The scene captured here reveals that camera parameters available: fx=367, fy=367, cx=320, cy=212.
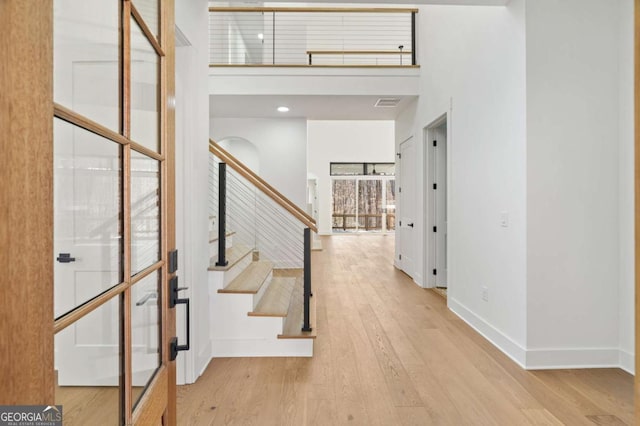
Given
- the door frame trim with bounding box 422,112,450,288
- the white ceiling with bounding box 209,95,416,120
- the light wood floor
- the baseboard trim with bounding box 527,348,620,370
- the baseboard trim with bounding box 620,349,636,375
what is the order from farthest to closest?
the white ceiling with bounding box 209,95,416,120
the door frame trim with bounding box 422,112,450,288
the baseboard trim with bounding box 527,348,620,370
the baseboard trim with bounding box 620,349,636,375
the light wood floor

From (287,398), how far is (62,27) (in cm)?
220

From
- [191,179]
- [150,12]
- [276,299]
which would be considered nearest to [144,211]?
[150,12]

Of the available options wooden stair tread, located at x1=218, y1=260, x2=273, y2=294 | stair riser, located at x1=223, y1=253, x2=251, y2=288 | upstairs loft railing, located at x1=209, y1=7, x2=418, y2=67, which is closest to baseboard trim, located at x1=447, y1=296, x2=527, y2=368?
wooden stair tread, located at x1=218, y1=260, x2=273, y2=294

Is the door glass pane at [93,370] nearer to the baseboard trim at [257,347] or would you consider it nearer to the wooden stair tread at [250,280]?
the wooden stair tread at [250,280]

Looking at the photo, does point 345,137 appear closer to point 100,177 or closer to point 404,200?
point 404,200

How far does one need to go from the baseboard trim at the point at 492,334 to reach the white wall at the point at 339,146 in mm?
9409

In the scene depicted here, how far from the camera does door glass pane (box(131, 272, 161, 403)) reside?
100cm

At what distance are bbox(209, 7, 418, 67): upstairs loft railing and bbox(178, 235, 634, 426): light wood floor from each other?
3820 mm

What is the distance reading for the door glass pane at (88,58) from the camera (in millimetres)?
708

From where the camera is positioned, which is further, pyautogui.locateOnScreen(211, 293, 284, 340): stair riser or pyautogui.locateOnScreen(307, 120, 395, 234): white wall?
pyautogui.locateOnScreen(307, 120, 395, 234): white wall

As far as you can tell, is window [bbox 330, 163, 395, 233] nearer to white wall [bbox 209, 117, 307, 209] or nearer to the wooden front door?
white wall [bbox 209, 117, 307, 209]

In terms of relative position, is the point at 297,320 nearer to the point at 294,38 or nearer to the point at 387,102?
the point at 387,102

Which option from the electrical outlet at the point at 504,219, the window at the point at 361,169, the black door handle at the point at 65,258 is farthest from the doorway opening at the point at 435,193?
the window at the point at 361,169

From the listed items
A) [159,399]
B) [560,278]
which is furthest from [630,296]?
[159,399]
